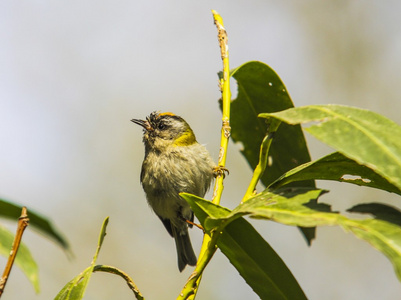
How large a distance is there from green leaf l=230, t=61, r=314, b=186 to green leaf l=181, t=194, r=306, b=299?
1.85 feet

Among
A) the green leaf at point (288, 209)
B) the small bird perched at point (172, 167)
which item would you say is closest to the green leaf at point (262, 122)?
the green leaf at point (288, 209)

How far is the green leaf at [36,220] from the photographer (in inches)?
58.5

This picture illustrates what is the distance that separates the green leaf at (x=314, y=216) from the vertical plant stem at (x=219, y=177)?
6 centimetres

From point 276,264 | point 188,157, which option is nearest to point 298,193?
point 276,264

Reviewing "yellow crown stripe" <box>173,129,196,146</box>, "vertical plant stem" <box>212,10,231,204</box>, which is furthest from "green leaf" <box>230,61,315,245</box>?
"yellow crown stripe" <box>173,129,196,146</box>

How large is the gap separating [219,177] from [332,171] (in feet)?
1.16

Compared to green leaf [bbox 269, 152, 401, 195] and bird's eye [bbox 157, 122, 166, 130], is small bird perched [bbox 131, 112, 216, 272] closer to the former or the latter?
bird's eye [bbox 157, 122, 166, 130]

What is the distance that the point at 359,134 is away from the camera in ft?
4.28

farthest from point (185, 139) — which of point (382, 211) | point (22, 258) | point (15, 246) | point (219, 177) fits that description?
point (15, 246)

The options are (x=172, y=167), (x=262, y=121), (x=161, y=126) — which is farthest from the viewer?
(x=161, y=126)

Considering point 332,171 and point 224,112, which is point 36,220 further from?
point 332,171

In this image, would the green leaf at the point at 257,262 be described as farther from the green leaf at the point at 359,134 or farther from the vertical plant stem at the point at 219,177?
the green leaf at the point at 359,134

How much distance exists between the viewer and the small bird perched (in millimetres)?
4219

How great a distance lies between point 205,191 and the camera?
436cm
